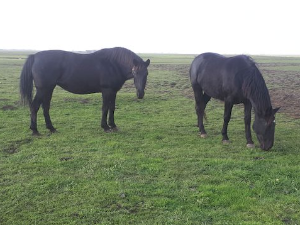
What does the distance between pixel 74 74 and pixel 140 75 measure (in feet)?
8.15

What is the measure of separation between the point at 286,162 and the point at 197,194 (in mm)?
3103

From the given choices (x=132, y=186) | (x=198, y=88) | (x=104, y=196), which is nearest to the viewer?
(x=104, y=196)

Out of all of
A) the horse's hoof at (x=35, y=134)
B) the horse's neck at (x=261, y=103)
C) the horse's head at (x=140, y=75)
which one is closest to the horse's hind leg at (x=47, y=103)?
the horse's hoof at (x=35, y=134)

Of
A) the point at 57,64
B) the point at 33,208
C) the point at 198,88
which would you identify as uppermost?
the point at 57,64

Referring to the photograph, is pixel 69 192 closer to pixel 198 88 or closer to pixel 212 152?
pixel 212 152

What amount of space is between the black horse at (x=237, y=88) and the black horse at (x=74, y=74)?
2.43 m

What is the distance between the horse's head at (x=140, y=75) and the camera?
30.7 feet

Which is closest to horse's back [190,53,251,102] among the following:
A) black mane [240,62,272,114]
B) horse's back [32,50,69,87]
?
black mane [240,62,272,114]

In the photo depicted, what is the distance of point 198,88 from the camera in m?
10.8

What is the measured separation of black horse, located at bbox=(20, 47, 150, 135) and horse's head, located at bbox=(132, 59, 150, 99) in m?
0.19

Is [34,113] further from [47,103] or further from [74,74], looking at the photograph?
[74,74]

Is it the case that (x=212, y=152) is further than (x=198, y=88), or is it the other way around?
(x=198, y=88)

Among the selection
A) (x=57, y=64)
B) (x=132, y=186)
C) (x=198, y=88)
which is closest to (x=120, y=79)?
(x=57, y=64)

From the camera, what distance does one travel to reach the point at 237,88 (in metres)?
8.76
